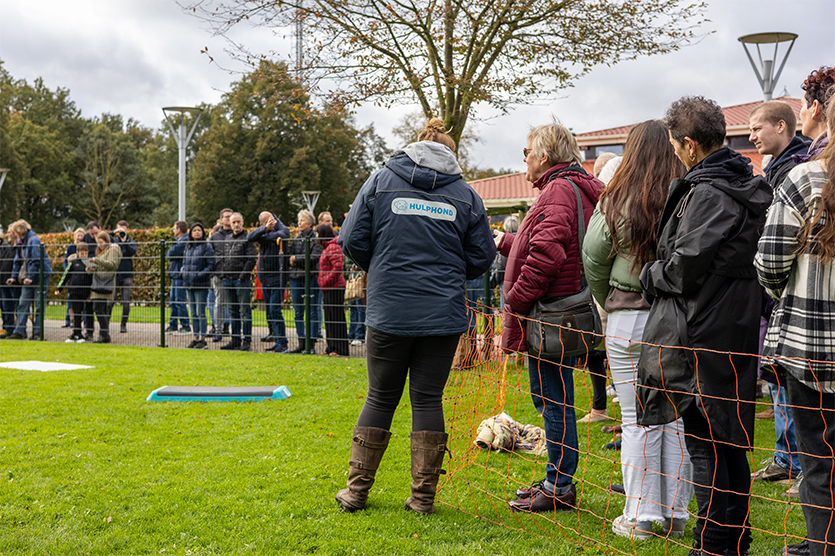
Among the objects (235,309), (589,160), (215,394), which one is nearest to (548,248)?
(215,394)

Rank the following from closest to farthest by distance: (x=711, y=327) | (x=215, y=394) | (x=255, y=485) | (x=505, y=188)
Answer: (x=711, y=327), (x=255, y=485), (x=215, y=394), (x=505, y=188)

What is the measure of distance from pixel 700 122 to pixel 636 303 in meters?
0.88

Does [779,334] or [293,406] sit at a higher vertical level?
[779,334]

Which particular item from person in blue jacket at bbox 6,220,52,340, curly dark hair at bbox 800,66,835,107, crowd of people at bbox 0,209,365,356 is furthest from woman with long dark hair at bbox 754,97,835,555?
person in blue jacket at bbox 6,220,52,340

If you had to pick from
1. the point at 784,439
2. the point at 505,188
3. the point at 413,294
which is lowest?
Answer: the point at 784,439

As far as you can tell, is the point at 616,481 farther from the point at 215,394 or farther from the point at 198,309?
the point at 198,309

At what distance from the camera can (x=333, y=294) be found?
30.1 ft

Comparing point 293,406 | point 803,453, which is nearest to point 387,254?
point 803,453

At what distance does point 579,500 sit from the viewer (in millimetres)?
3598

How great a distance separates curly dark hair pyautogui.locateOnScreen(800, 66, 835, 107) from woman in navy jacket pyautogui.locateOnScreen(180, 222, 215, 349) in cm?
871

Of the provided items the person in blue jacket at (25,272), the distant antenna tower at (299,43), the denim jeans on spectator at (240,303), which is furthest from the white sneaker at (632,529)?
the person in blue jacket at (25,272)

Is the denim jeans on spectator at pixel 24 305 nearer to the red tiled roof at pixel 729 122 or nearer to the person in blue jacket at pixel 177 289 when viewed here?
the person in blue jacket at pixel 177 289

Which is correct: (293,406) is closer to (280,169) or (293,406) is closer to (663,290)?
(663,290)

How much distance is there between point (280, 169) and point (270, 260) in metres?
28.4
